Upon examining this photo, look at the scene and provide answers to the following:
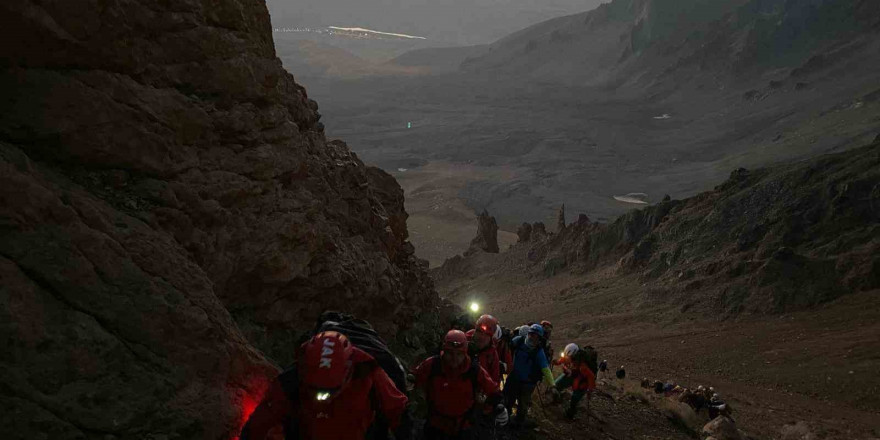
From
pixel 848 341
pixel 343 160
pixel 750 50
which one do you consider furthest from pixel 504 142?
pixel 343 160

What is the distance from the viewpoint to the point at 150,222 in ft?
18.5

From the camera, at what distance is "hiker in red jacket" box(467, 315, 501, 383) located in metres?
7.32

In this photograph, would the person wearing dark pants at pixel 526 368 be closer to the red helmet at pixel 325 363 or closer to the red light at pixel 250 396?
the red light at pixel 250 396

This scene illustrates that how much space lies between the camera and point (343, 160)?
1052cm

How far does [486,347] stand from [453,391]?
1.22 meters

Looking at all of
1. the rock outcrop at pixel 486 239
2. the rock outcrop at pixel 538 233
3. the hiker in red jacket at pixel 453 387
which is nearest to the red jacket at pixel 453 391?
the hiker in red jacket at pixel 453 387

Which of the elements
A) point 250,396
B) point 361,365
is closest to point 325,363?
point 361,365

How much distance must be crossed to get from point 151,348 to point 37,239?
112cm

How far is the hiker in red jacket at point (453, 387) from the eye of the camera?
6.21 m

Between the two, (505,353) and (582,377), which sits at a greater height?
(505,353)

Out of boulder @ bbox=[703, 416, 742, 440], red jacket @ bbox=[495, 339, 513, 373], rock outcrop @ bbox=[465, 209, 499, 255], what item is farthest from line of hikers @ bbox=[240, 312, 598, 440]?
rock outcrop @ bbox=[465, 209, 499, 255]

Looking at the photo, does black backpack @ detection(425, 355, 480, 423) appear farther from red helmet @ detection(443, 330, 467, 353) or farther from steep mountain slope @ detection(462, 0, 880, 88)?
steep mountain slope @ detection(462, 0, 880, 88)

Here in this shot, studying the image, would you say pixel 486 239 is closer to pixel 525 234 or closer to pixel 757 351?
pixel 525 234

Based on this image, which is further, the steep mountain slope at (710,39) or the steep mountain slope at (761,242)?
the steep mountain slope at (710,39)
